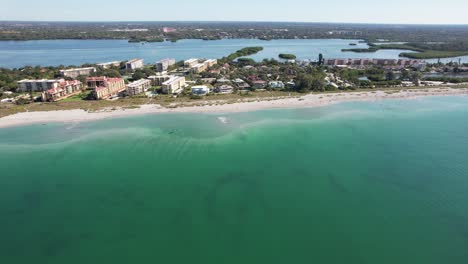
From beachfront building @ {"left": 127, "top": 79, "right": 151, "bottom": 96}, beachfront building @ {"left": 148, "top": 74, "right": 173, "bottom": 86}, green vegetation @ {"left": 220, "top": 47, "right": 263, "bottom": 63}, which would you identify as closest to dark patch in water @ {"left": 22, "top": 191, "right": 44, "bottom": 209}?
beachfront building @ {"left": 127, "top": 79, "right": 151, "bottom": 96}

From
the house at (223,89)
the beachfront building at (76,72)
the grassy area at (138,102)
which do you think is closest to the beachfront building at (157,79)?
the grassy area at (138,102)

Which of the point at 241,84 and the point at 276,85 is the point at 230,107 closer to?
the point at 241,84

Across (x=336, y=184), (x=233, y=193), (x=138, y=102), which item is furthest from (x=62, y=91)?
→ (x=336, y=184)

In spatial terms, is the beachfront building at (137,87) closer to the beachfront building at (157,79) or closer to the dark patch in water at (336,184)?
the beachfront building at (157,79)

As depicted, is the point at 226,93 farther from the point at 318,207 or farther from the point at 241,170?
the point at 318,207

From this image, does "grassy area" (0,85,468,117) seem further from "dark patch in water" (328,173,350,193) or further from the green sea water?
"dark patch in water" (328,173,350,193)

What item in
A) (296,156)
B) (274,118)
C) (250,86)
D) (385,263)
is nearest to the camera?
(385,263)

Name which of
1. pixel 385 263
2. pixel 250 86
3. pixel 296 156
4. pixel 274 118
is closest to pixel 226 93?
pixel 250 86
